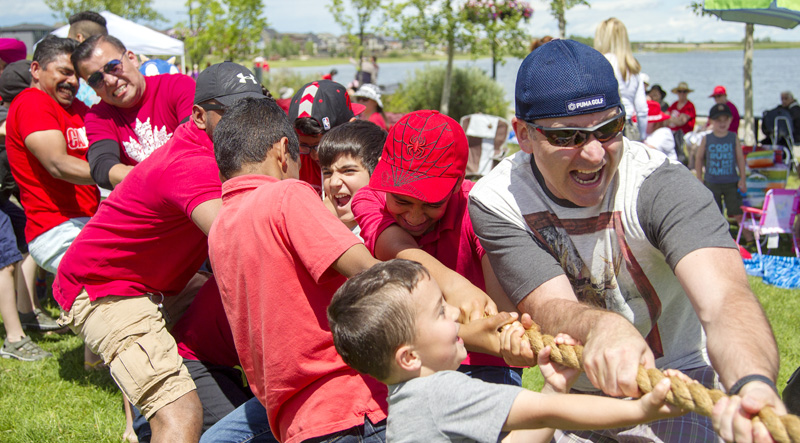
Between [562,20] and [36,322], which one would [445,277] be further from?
[562,20]

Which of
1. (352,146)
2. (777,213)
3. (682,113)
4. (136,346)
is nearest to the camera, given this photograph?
(352,146)

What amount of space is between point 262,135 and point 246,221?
1.64ft

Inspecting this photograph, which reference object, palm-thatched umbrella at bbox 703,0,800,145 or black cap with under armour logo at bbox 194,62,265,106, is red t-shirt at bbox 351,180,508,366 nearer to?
black cap with under armour logo at bbox 194,62,265,106

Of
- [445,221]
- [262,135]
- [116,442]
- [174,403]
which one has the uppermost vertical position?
[262,135]

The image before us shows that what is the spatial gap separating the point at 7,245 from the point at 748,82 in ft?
45.7

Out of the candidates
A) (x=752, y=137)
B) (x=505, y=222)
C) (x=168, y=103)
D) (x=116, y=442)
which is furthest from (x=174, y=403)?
(x=752, y=137)

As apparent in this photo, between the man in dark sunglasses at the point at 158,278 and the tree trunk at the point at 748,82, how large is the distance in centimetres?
1280

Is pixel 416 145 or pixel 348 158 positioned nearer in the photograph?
pixel 416 145

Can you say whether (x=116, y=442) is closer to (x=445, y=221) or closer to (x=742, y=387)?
(x=445, y=221)

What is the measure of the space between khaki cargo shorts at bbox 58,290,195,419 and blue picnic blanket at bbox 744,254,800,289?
239 inches

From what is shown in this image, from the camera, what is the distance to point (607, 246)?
2381mm

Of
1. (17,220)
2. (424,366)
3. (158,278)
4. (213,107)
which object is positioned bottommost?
(17,220)

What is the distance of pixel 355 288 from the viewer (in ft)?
6.72

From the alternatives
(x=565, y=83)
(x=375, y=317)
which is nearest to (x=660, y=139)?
(x=565, y=83)
